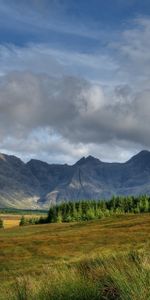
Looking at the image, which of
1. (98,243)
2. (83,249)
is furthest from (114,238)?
(83,249)

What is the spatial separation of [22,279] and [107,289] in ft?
7.49

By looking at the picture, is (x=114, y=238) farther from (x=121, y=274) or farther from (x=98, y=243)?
(x=121, y=274)

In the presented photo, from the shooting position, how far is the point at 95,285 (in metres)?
7.30

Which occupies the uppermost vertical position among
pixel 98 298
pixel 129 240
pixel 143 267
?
pixel 129 240

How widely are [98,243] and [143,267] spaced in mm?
73720

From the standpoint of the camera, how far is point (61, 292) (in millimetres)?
7406

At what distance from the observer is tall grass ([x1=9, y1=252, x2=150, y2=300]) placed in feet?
20.7

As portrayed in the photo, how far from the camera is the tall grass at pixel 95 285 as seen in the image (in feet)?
20.7

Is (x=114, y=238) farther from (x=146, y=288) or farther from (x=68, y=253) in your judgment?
(x=146, y=288)

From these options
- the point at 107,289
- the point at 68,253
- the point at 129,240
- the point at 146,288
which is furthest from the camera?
the point at 129,240

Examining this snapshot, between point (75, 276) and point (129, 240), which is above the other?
point (129, 240)

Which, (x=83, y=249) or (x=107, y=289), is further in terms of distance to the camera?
(x=83, y=249)

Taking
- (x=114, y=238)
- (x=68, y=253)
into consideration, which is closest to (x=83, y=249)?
(x=68, y=253)

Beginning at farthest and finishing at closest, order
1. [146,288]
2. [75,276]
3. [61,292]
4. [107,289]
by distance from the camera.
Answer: [75,276] → [61,292] → [107,289] → [146,288]
